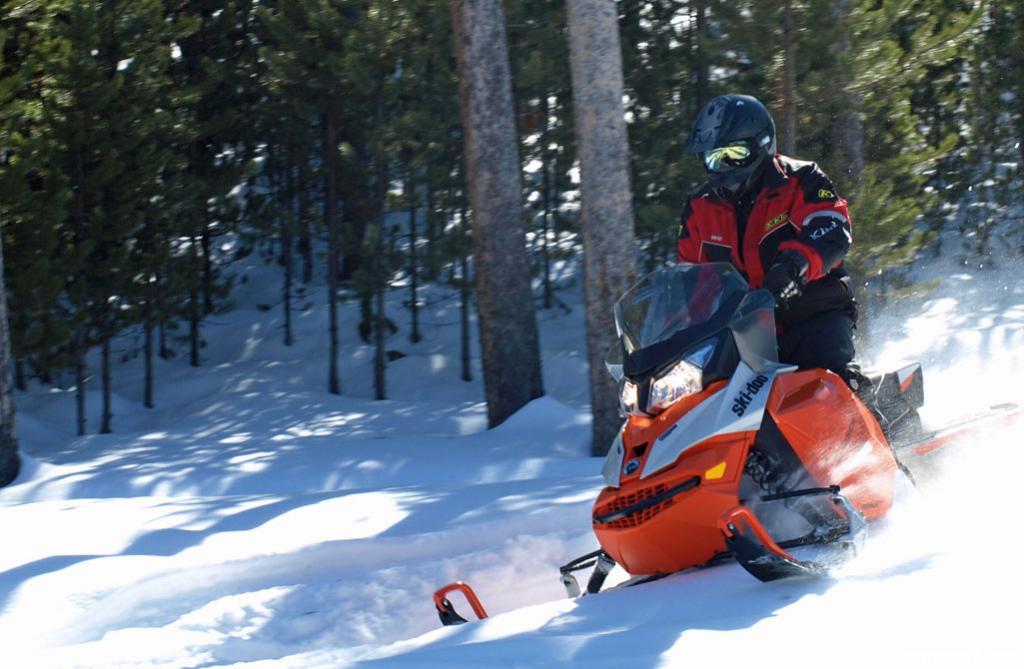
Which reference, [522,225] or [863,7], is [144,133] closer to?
[522,225]

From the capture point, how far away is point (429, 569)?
5223mm

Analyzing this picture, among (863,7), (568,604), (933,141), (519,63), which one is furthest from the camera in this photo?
(933,141)

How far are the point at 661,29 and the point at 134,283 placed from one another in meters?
7.87

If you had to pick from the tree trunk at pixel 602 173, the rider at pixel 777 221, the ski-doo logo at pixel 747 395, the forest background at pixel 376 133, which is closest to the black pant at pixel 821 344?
the rider at pixel 777 221

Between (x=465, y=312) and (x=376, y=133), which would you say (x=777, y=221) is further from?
(x=465, y=312)

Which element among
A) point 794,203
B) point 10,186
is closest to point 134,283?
point 10,186

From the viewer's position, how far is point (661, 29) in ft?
48.4

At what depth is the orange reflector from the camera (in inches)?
148

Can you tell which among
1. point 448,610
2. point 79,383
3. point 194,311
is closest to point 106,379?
point 79,383

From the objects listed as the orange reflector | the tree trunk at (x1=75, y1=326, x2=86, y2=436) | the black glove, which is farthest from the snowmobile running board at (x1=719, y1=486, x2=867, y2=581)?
the tree trunk at (x1=75, y1=326, x2=86, y2=436)

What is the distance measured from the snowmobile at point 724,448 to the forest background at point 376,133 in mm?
6997

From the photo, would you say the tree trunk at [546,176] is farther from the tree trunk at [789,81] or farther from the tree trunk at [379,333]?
the tree trunk at [789,81]

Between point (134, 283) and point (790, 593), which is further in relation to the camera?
point (134, 283)

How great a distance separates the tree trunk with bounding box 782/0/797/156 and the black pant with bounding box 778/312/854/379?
6432 mm
